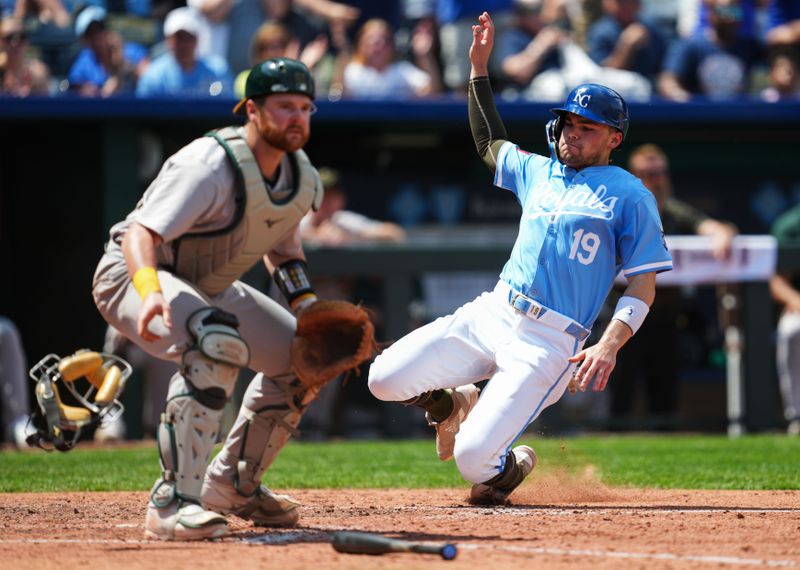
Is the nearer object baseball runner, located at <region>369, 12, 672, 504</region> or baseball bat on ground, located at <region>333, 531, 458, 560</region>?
baseball bat on ground, located at <region>333, 531, 458, 560</region>

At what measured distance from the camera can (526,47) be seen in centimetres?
1217

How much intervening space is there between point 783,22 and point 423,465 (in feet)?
23.9

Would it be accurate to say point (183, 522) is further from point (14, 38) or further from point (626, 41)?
point (626, 41)

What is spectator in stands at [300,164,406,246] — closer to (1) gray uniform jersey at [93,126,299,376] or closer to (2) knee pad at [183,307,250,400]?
(1) gray uniform jersey at [93,126,299,376]

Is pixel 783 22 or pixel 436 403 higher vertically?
pixel 783 22

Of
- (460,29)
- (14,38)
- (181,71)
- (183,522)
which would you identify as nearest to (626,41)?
(460,29)

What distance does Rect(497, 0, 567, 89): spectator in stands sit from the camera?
1188cm

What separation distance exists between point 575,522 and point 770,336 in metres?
6.20

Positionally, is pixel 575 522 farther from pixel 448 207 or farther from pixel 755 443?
pixel 448 207

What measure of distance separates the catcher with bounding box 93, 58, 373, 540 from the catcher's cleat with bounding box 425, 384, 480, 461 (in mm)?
1009

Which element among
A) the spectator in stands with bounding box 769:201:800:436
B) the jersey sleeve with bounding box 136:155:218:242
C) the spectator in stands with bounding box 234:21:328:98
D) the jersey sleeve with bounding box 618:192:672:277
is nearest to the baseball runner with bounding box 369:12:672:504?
the jersey sleeve with bounding box 618:192:672:277

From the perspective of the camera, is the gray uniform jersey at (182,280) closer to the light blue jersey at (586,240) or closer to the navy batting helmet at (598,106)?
the light blue jersey at (586,240)

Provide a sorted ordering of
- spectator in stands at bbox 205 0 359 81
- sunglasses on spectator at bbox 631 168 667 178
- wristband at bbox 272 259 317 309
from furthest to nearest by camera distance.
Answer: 1. spectator in stands at bbox 205 0 359 81
2. sunglasses on spectator at bbox 631 168 667 178
3. wristband at bbox 272 259 317 309

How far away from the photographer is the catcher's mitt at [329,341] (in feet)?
15.5
